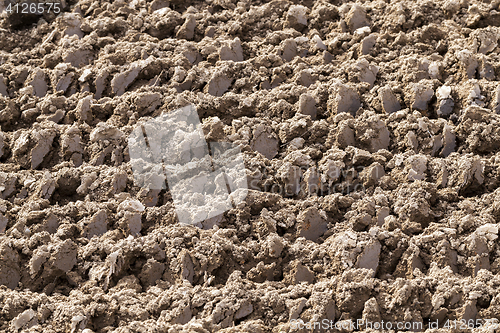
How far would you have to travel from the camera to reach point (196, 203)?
2.46 meters

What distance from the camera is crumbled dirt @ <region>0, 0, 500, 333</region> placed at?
2062 mm

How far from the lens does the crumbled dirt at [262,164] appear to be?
2.06 m

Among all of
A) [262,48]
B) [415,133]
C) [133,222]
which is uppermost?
[262,48]

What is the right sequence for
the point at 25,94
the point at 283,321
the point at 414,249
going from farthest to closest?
the point at 25,94, the point at 414,249, the point at 283,321

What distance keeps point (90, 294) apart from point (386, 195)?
1.31 metres

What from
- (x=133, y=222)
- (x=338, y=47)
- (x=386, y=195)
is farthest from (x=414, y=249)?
(x=338, y=47)

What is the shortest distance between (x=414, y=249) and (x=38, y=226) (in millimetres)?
1594

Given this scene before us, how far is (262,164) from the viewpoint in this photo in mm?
2578

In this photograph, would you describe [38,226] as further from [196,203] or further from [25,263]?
[196,203]

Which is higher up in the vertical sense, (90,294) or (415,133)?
(415,133)

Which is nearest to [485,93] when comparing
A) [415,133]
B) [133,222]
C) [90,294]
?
[415,133]

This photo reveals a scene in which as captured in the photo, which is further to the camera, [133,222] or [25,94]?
[25,94]

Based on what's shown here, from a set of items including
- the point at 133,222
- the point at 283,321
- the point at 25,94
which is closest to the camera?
the point at 283,321

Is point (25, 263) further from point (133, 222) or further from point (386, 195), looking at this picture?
point (386, 195)
